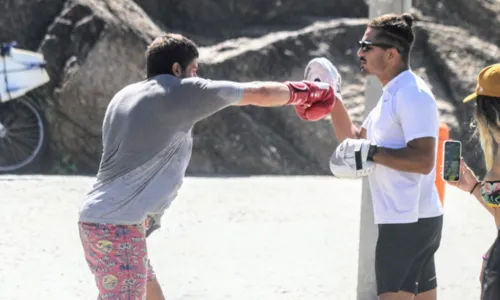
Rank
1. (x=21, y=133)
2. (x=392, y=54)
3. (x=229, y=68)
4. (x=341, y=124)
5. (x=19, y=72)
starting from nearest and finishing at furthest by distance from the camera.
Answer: (x=392, y=54) → (x=341, y=124) → (x=19, y=72) → (x=21, y=133) → (x=229, y=68)

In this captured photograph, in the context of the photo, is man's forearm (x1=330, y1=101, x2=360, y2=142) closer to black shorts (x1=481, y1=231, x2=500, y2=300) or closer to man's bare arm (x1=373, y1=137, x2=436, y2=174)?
man's bare arm (x1=373, y1=137, x2=436, y2=174)

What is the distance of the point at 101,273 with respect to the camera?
3.93 meters

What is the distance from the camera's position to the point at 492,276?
11.8ft

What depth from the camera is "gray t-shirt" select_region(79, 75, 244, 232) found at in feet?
12.7

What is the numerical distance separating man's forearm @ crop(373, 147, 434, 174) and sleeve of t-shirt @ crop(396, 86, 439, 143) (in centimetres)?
7

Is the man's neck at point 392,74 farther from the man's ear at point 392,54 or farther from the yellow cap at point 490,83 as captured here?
the yellow cap at point 490,83

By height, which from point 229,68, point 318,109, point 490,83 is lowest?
point 229,68

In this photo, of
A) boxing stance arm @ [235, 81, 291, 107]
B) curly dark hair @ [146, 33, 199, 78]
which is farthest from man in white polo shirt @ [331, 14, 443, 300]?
curly dark hair @ [146, 33, 199, 78]

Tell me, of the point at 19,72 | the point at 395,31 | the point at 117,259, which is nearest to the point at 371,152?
the point at 395,31

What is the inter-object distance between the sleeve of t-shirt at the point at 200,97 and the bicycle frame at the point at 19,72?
7020mm

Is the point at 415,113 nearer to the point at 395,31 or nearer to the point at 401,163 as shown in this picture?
the point at 401,163

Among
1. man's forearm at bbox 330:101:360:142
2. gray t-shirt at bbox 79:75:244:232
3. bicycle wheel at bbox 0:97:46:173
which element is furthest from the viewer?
bicycle wheel at bbox 0:97:46:173

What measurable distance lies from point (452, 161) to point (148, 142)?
1366mm

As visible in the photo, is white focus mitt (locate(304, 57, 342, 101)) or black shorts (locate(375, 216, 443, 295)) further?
white focus mitt (locate(304, 57, 342, 101))
